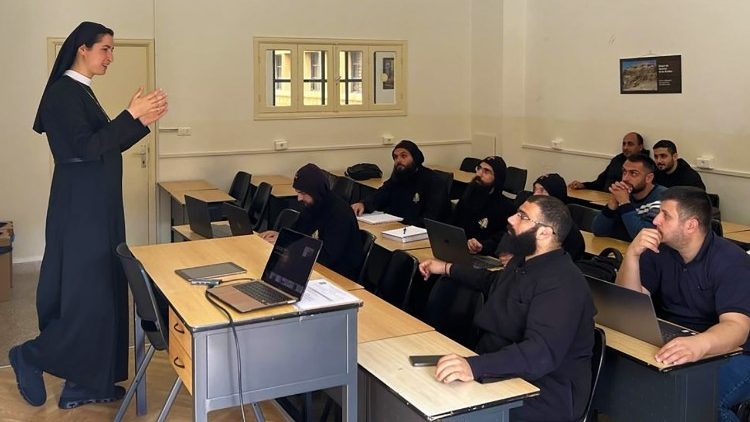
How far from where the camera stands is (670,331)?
2678 mm

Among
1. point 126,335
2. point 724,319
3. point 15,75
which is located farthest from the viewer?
point 15,75

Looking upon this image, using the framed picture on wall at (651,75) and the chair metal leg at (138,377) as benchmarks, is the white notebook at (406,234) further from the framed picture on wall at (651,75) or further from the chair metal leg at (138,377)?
the framed picture on wall at (651,75)

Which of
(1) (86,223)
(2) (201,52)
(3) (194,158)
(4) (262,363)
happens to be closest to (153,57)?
(2) (201,52)

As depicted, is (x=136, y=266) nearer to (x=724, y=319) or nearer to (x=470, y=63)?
(x=724, y=319)

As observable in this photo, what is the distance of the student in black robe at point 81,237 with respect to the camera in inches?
129

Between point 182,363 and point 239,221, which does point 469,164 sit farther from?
point 182,363

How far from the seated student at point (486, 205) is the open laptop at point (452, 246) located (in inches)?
35.1

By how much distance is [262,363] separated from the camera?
2188 mm

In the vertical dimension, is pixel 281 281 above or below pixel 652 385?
above

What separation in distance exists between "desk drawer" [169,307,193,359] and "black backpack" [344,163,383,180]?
5.39 m

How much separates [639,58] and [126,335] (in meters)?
5.37

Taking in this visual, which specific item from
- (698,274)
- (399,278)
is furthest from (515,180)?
(698,274)

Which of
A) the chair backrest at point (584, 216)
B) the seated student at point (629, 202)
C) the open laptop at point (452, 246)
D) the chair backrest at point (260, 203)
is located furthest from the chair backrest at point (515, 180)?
the open laptop at point (452, 246)

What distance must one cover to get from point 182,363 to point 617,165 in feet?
18.1
